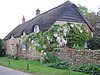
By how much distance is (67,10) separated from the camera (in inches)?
1467

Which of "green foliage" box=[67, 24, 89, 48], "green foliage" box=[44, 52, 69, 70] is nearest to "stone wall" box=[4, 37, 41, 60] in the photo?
"green foliage" box=[44, 52, 69, 70]

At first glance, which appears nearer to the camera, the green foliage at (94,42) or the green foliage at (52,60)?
the green foliage at (52,60)

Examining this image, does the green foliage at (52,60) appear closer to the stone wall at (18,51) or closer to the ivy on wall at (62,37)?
the ivy on wall at (62,37)

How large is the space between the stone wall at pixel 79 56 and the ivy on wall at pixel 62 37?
6.20 m

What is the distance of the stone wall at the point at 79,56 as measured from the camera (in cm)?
2215

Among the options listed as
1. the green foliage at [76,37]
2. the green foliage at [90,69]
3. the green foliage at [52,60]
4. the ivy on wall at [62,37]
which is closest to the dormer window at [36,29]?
the ivy on wall at [62,37]

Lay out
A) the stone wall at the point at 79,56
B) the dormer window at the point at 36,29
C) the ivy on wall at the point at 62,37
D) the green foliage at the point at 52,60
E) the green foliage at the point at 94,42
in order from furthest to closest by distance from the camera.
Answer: the dormer window at the point at 36,29, the ivy on wall at the point at 62,37, the green foliage at the point at 94,42, the green foliage at the point at 52,60, the stone wall at the point at 79,56

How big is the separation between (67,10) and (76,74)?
19958mm

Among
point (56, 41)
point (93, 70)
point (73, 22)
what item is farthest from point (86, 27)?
point (93, 70)

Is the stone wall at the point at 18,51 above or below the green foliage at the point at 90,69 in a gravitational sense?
above

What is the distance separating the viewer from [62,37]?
1390 inches

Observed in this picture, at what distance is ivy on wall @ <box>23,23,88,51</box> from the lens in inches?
1377

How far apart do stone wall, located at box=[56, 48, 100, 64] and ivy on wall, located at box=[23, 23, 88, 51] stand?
6.20 m

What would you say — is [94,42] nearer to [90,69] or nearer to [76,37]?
[76,37]
